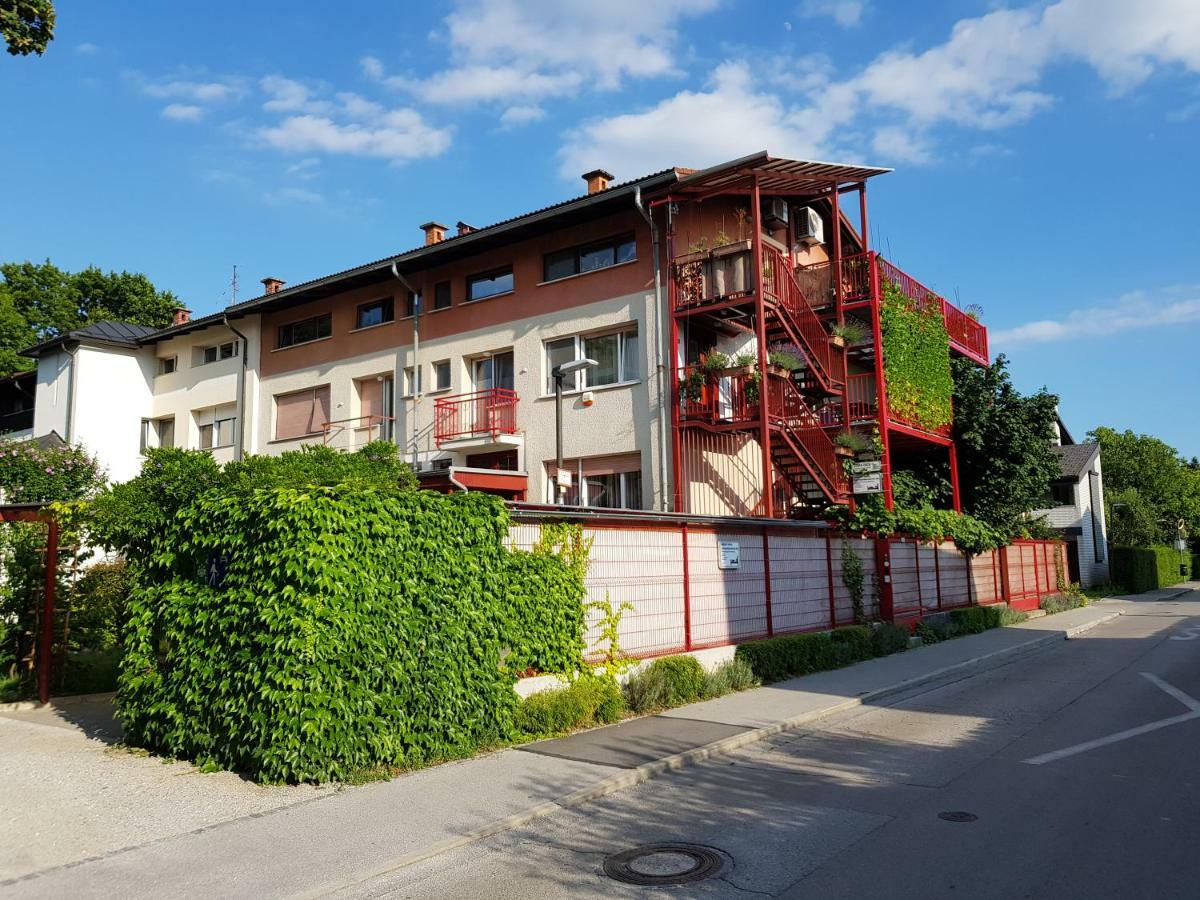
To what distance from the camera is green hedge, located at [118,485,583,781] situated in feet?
23.6

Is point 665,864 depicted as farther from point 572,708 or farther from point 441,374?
point 441,374

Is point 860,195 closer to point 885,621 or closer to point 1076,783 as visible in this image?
point 885,621

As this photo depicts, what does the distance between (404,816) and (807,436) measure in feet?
48.2

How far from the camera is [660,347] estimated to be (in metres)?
19.5

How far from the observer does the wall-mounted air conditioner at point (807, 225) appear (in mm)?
22062

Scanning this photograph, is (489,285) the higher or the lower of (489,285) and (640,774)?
the higher

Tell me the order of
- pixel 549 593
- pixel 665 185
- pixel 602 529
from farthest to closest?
pixel 665 185 → pixel 602 529 → pixel 549 593

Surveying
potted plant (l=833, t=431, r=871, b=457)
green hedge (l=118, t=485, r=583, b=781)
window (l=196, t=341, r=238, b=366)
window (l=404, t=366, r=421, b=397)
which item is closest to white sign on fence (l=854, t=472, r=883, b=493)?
potted plant (l=833, t=431, r=871, b=457)

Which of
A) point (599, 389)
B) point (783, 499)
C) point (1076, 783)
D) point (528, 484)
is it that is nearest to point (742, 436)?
point (783, 499)

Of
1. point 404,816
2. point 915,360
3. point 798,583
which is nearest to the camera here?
point 404,816

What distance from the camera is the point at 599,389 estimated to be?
66.6ft

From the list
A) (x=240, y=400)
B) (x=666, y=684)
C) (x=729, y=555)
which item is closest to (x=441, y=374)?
(x=240, y=400)

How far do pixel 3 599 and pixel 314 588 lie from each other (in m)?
6.23

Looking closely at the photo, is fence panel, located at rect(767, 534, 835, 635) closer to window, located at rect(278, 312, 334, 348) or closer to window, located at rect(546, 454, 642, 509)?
window, located at rect(546, 454, 642, 509)
